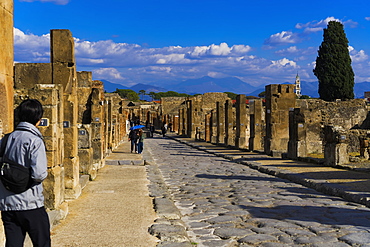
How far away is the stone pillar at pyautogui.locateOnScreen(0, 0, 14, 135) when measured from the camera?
484 cm

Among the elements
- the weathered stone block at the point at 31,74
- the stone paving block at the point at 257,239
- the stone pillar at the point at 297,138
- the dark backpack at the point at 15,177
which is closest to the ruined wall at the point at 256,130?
the stone pillar at the point at 297,138

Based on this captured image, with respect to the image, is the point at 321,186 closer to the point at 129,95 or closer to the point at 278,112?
the point at 278,112

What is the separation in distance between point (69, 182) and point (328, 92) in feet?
174

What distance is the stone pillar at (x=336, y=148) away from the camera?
549 inches

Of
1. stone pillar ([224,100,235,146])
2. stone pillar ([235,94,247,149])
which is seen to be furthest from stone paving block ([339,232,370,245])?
stone pillar ([224,100,235,146])

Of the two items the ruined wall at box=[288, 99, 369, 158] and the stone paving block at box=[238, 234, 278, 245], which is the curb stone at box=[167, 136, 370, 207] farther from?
the ruined wall at box=[288, 99, 369, 158]

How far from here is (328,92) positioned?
187ft

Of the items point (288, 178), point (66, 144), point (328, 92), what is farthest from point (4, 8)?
point (328, 92)

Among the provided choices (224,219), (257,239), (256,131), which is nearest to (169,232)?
(257,239)

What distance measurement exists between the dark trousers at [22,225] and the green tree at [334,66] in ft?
186

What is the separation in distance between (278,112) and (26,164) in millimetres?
16754

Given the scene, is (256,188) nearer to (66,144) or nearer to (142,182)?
(142,182)

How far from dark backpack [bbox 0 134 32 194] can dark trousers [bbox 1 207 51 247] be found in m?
0.22

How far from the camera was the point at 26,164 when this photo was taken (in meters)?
3.71
